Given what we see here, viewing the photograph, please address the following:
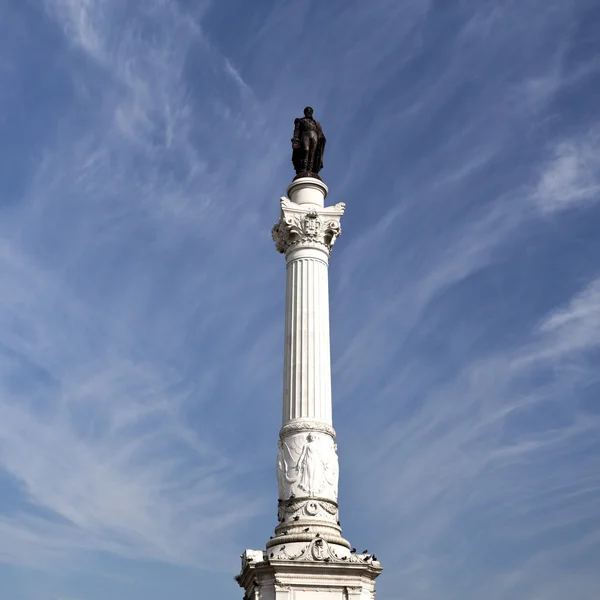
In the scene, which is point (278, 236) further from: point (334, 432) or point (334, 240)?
point (334, 432)

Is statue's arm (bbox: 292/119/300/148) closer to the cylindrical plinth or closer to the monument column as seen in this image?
the monument column

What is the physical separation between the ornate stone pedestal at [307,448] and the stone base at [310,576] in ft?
0.12

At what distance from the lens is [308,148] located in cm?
4109

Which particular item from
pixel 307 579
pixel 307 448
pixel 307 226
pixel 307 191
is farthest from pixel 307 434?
pixel 307 191

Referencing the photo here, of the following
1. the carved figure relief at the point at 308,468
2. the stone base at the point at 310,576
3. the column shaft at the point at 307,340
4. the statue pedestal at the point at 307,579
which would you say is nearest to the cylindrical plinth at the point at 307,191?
the column shaft at the point at 307,340

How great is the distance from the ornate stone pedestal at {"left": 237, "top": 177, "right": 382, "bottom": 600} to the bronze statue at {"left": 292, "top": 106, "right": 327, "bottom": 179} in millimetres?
1206

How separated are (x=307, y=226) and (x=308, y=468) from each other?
36.1 ft

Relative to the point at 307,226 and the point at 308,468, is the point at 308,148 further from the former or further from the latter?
the point at 308,468

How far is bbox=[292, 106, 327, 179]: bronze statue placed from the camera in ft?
134

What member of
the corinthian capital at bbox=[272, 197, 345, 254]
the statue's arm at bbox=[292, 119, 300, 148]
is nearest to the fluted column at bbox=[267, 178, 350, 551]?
the corinthian capital at bbox=[272, 197, 345, 254]

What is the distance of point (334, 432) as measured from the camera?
35.4 meters

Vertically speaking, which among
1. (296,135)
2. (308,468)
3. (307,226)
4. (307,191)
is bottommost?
(308,468)

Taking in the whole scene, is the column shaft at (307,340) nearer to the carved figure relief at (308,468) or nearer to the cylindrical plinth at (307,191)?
the carved figure relief at (308,468)

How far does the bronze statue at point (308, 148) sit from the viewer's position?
41.0m
